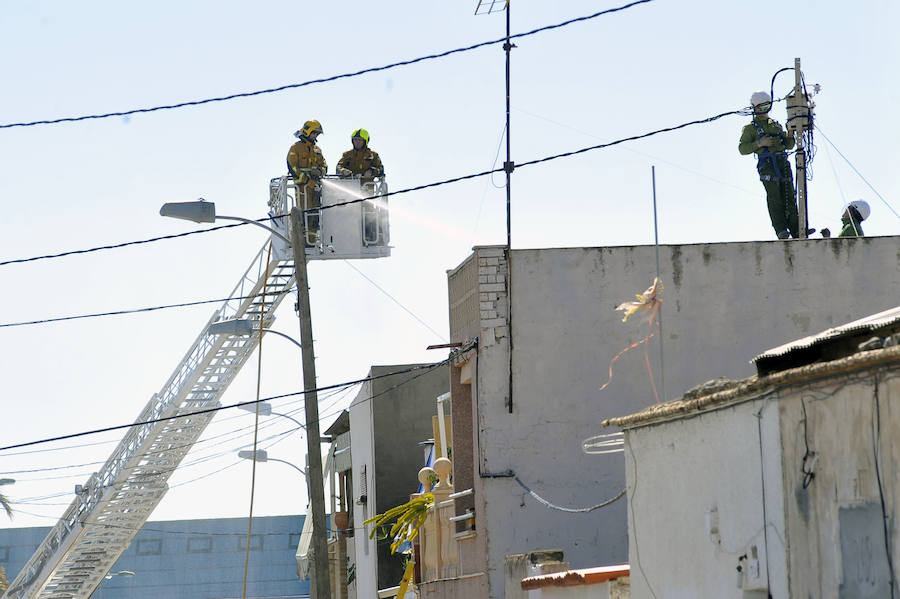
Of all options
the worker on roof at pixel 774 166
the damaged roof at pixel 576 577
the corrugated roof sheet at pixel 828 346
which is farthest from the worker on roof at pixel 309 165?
the corrugated roof sheet at pixel 828 346

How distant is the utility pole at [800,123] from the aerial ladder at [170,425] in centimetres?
701

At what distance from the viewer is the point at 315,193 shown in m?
24.3

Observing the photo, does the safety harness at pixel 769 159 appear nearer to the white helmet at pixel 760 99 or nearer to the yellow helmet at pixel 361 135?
the white helmet at pixel 760 99

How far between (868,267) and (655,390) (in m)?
3.17

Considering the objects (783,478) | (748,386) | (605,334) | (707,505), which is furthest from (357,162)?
(783,478)

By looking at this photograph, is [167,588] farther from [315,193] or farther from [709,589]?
[709,589]

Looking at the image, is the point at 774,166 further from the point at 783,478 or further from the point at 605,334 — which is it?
the point at 783,478

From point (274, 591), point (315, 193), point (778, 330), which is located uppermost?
point (315, 193)

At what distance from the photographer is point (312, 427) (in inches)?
661

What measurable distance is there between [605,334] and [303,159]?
8.62m

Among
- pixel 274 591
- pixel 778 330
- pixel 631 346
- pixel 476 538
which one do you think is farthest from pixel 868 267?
pixel 274 591

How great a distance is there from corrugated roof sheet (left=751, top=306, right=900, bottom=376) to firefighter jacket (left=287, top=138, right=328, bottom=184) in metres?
15.3

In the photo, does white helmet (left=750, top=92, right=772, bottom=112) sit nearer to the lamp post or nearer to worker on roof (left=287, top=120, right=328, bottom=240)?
the lamp post

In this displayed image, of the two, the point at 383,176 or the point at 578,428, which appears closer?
the point at 578,428
